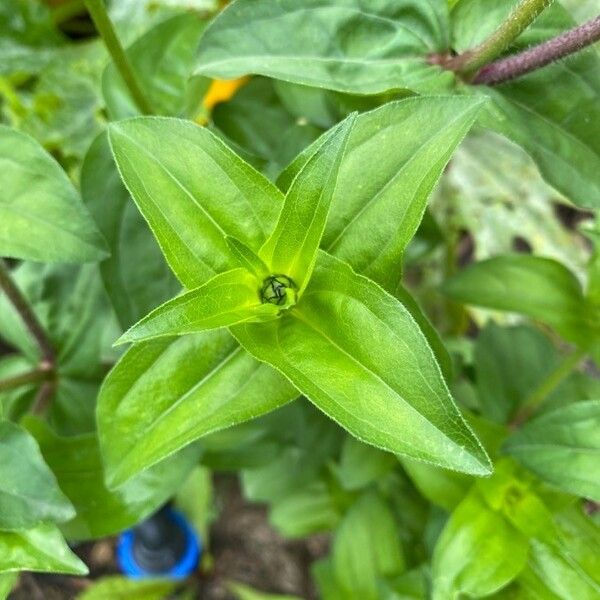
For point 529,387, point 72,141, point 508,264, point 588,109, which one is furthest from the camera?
point 72,141

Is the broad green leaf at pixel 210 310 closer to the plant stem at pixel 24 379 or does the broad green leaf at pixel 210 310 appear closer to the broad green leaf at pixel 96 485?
the broad green leaf at pixel 96 485

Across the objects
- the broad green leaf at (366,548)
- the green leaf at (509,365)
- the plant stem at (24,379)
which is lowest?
the broad green leaf at (366,548)

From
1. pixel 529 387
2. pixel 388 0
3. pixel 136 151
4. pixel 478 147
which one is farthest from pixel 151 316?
pixel 478 147

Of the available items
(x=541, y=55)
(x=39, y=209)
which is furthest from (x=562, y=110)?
(x=39, y=209)

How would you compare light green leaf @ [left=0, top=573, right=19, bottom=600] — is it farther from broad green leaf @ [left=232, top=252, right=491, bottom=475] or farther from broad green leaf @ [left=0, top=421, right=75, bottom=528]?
broad green leaf @ [left=232, top=252, right=491, bottom=475]

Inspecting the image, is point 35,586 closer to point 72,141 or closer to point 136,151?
point 72,141

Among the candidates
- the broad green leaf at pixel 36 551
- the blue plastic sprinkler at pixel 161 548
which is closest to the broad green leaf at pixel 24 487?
the broad green leaf at pixel 36 551

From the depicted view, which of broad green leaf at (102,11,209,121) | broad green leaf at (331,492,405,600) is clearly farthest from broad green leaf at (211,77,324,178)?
broad green leaf at (331,492,405,600)
